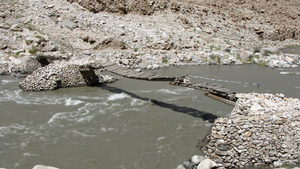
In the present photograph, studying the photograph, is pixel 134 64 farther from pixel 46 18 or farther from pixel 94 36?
pixel 46 18

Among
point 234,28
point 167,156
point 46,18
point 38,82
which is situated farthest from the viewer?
point 234,28

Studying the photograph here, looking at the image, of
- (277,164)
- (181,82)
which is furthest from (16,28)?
(277,164)

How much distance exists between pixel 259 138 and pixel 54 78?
9.38 meters

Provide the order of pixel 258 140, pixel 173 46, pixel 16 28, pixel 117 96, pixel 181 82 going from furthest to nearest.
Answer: pixel 173 46 < pixel 16 28 < pixel 117 96 < pixel 181 82 < pixel 258 140

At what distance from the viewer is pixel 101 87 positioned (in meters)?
11.5

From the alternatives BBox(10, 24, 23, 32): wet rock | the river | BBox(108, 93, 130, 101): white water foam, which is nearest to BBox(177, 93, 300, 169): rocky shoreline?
the river

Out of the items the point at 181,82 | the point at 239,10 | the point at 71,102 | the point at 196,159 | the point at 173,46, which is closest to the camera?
the point at 196,159

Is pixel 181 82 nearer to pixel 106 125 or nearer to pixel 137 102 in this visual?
pixel 137 102

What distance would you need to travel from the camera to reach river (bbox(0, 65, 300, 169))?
207 inches

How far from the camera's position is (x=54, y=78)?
35.8 ft

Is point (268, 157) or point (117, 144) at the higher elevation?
point (268, 157)

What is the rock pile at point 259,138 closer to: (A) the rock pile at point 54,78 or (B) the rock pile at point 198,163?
(B) the rock pile at point 198,163

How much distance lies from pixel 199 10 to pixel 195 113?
26923mm

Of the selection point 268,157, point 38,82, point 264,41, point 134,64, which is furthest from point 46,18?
point 264,41
